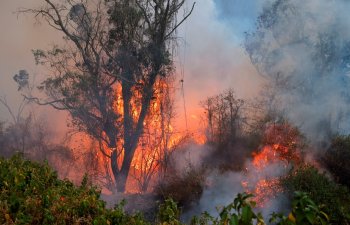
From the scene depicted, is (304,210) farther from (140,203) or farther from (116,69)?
(116,69)

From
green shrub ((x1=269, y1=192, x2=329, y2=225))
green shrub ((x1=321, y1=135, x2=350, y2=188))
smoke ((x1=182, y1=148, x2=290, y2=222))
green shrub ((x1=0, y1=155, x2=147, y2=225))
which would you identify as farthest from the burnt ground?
green shrub ((x1=269, y1=192, x2=329, y2=225))

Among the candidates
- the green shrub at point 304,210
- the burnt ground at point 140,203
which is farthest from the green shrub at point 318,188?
the green shrub at point 304,210

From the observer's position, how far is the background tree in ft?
71.6

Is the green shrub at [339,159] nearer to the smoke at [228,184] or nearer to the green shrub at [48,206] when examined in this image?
the smoke at [228,184]

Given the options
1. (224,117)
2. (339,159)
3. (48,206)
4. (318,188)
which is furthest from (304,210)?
(224,117)

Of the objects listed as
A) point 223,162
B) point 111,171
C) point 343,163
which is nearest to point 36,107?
point 111,171

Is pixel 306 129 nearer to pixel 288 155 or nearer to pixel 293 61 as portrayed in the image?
pixel 288 155

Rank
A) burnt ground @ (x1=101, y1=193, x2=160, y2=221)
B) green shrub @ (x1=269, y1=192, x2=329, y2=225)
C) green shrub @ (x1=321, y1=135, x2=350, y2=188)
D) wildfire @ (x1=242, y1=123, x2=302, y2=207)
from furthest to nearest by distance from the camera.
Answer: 1. burnt ground @ (x1=101, y1=193, x2=160, y2=221)
2. green shrub @ (x1=321, y1=135, x2=350, y2=188)
3. wildfire @ (x1=242, y1=123, x2=302, y2=207)
4. green shrub @ (x1=269, y1=192, x2=329, y2=225)

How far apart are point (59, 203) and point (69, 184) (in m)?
1.50

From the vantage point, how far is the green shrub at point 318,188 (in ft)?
43.0

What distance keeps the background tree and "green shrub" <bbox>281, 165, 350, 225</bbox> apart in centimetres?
1012

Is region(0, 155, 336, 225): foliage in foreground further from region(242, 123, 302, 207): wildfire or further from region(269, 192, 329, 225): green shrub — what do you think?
region(242, 123, 302, 207): wildfire

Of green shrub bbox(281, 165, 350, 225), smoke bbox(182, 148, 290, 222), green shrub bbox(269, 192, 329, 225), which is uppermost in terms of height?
smoke bbox(182, 148, 290, 222)

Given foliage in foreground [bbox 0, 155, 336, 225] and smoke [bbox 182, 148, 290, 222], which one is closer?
foliage in foreground [bbox 0, 155, 336, 225]
